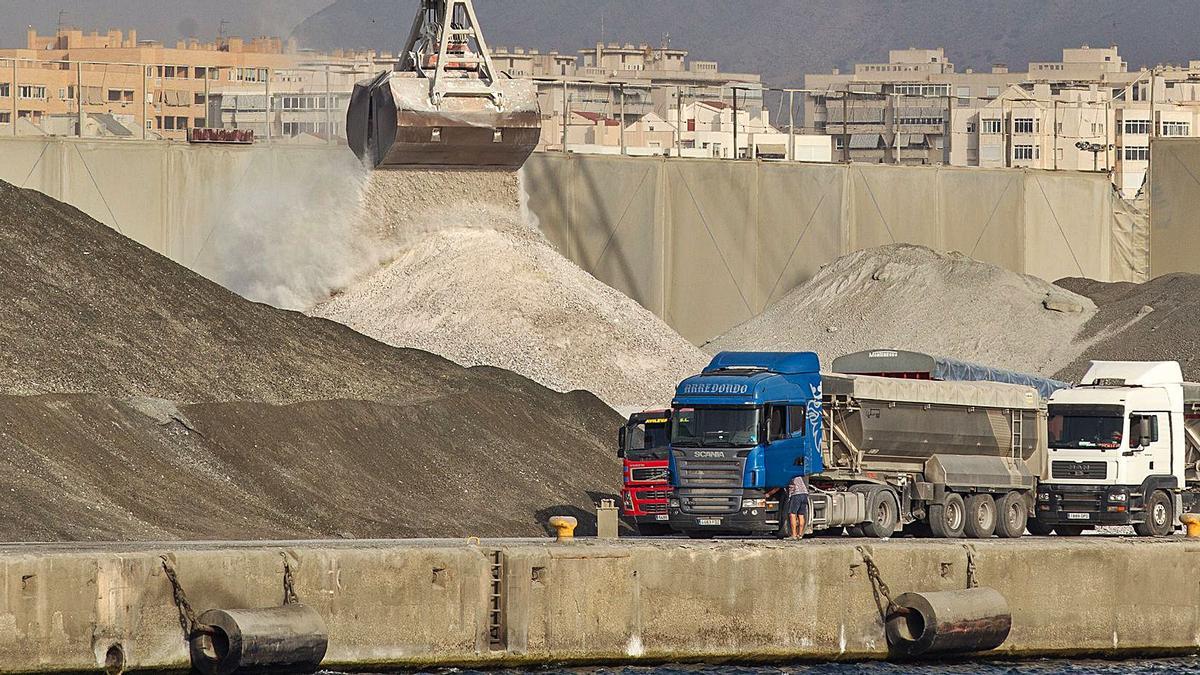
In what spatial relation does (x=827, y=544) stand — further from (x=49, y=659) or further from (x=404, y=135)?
(x=404, y=135)

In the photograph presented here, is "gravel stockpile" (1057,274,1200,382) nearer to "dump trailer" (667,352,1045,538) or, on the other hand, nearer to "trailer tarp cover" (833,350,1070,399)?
"trailer tarp cover" (833,350,1070,399)

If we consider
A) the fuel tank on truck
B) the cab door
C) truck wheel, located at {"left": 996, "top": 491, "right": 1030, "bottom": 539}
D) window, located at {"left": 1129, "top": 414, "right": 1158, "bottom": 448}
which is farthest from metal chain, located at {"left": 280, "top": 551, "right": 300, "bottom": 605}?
window, located at {"left": 1129, "top": 414, "right": 1158, "bottom": 448}

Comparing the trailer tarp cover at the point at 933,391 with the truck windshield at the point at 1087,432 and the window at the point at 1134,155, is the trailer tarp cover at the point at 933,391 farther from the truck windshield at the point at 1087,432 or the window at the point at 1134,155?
the window at the point at 1134,155

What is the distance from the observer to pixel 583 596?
85.6 feet

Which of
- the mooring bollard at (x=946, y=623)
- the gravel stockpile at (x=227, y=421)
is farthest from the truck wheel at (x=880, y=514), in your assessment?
the gravel stockpile at (x=227, y=421)

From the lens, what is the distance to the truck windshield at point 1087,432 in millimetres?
35125

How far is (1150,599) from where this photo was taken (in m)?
29.4

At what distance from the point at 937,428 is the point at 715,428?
15.0ft

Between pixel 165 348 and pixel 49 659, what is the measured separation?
583 inches

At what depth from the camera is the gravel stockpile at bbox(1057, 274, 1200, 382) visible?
61.7 meters

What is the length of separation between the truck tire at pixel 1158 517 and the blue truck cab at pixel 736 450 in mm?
7231

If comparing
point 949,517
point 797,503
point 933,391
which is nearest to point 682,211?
point 933,391

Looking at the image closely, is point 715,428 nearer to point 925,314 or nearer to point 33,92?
point 925,314

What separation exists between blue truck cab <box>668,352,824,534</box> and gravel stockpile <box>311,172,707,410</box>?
17.0m
